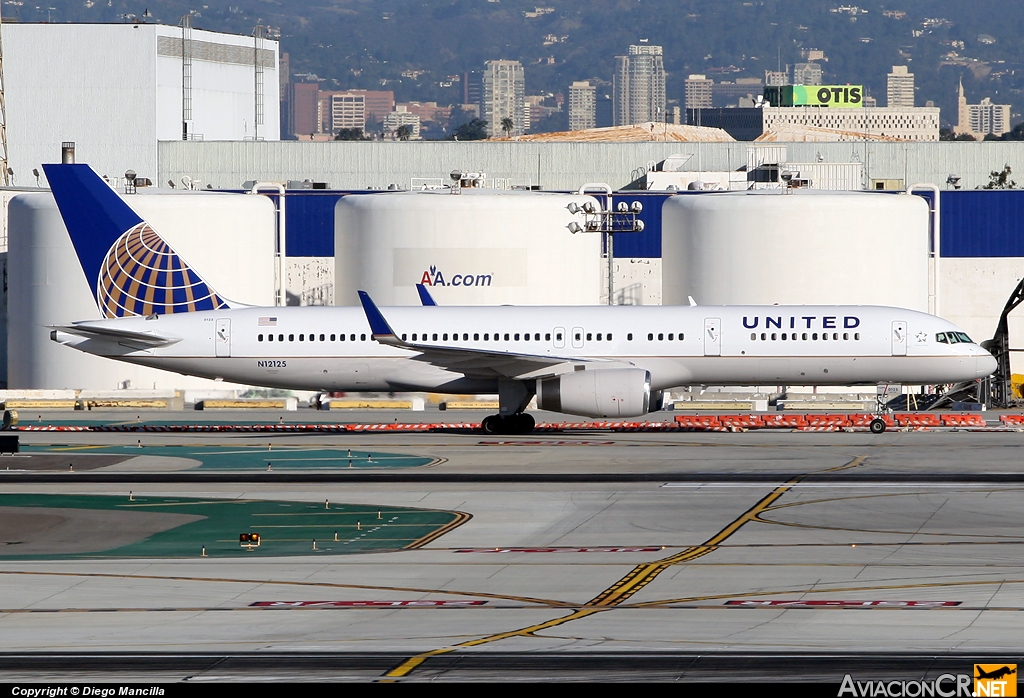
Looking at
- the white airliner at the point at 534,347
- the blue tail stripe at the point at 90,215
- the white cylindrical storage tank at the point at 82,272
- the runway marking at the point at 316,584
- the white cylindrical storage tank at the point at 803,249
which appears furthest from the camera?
the white cylindrical storage tank at the point at 82,272

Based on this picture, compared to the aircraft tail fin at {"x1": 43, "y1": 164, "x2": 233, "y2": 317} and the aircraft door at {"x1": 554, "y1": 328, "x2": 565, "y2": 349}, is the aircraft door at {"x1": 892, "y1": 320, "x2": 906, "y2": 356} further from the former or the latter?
the aircraft tail fin at {"x1": 43, "y1": 164, "x2": 233, "y2": 317}

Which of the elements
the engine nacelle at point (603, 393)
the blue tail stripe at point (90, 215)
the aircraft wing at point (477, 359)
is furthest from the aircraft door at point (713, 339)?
the blue tail stripe at point (90, 215)

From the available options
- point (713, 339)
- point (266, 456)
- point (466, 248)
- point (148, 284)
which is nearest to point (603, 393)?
point (713, 339)

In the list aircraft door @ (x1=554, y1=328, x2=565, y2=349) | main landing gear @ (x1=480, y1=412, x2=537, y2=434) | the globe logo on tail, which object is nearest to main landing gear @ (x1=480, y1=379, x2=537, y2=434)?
main landing gear @ (x1=480, y1=412, x2=537, y2=434)

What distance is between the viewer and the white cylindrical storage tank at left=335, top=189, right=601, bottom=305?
225ft

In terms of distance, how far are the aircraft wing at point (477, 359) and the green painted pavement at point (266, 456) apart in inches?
177

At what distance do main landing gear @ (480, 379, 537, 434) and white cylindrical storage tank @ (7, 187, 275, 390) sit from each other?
23304 mm

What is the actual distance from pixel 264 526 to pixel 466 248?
38.6 m

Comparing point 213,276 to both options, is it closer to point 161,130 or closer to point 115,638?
point 115,638

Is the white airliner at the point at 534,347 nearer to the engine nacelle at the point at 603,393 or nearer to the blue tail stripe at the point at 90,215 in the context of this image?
the engine nacelle at the point at 603,393

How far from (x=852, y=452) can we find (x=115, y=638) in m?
29.1

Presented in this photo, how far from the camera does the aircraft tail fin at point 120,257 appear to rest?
54.9 m

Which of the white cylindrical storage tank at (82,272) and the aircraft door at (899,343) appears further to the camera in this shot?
the white cylindrical storage tank at (82,272)

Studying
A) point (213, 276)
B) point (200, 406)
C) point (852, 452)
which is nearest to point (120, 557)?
point (852, 452)
